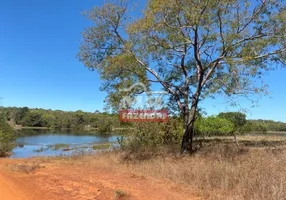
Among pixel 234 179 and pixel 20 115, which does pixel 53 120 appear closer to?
pixel 20 115

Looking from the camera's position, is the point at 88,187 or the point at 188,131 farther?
the point at 188,131

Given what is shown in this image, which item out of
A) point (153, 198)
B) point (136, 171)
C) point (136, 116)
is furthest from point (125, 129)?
point (153, 198)

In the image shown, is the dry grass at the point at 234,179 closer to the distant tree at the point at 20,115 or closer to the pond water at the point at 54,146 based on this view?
the pond water at the point at 54,146

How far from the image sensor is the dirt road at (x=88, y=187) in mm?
6168

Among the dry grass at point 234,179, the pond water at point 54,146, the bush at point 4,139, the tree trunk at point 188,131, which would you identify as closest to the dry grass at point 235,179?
the dry grass at point 234,179

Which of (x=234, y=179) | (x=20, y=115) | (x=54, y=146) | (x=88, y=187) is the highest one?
(x=20, y=115)

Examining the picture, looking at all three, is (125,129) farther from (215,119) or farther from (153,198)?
(215,119)

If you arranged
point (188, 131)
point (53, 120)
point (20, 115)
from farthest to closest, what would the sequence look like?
point (53, 120) → point (20, 115) → point (188, 131)

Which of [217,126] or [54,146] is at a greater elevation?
[217,126]

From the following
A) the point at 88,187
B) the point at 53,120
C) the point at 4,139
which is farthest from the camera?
the point at 53,120

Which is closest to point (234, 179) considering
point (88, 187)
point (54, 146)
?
point (88, 187)

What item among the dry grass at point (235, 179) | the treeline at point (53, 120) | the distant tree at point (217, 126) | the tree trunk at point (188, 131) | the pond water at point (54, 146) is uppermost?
the treeline at point (53, 120)

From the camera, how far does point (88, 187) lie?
6.99m

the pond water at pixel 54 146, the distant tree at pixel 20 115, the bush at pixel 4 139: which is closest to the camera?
the bush at pixel 4 139
